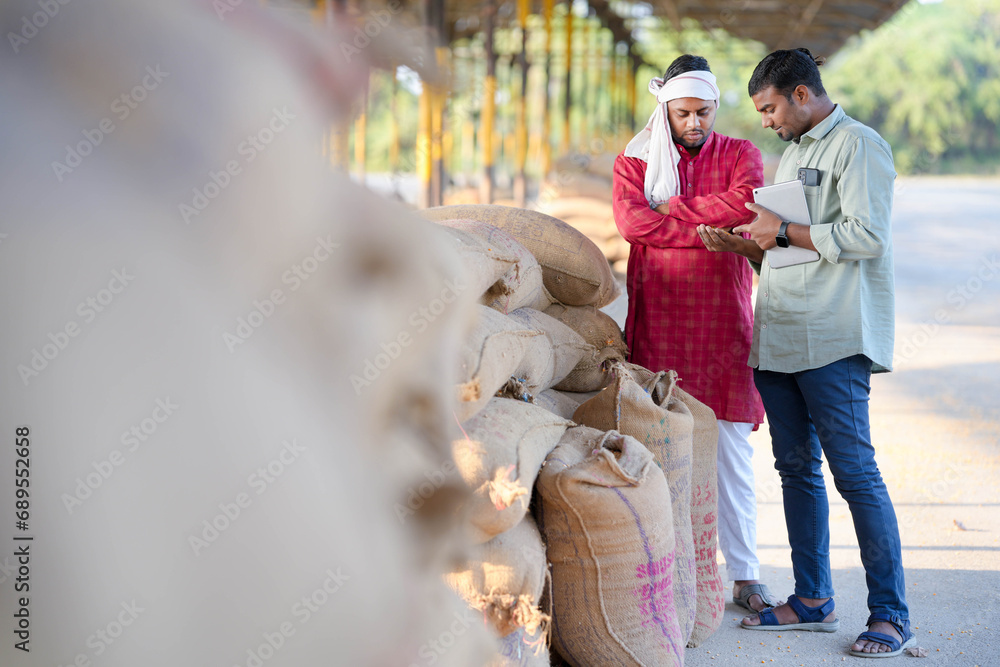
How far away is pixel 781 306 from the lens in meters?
2.50

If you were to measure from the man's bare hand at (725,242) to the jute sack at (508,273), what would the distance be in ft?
1.63

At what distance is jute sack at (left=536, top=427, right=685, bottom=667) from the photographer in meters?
2.00

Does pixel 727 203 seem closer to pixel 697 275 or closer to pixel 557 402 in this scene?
pixel 697 275

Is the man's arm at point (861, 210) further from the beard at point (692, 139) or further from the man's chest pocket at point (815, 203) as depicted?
the beard at point (692, 139)

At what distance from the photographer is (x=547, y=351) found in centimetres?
245

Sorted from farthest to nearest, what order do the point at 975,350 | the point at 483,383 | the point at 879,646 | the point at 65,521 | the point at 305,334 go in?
the point at 975,350, the point at 879,646, the point at 483,383, the point at 305,334, the point at 65,521

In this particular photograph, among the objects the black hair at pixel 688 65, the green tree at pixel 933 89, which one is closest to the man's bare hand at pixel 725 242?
the black hair at pixel 688 65

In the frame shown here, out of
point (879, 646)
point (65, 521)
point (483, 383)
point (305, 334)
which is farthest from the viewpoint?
point (879, 646)

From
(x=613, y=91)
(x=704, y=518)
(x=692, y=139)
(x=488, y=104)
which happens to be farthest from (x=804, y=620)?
(x=613, y=91)

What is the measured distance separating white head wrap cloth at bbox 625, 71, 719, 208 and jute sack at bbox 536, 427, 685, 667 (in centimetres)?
93

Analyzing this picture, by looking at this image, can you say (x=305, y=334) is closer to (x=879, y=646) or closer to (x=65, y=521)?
(x=65, y=521)

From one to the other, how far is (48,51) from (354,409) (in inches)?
25.4

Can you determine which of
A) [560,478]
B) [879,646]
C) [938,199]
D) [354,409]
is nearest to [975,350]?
[879,646]

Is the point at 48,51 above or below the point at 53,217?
above
